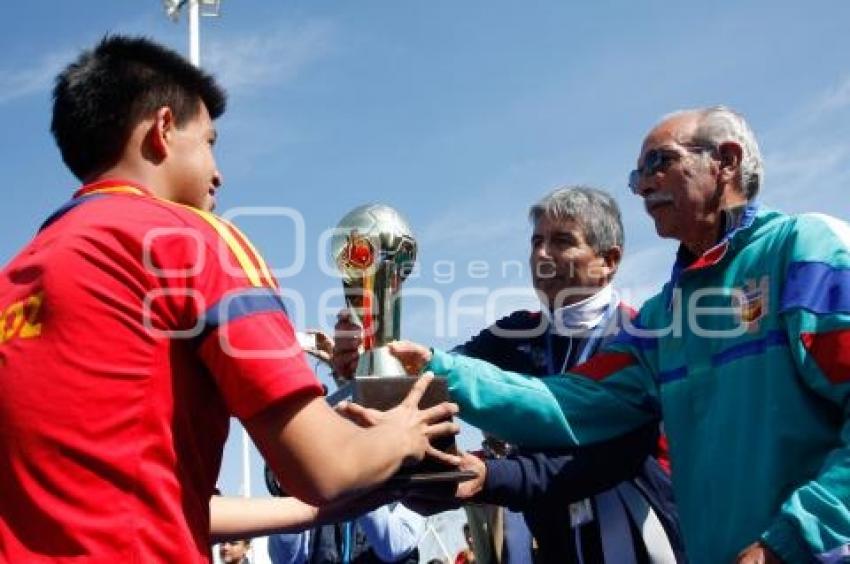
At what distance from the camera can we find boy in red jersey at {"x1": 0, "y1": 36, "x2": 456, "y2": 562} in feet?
7.43

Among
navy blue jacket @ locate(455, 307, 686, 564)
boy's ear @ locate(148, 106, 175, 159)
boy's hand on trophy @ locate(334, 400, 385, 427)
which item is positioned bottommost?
navy blue jacket @ locate(455, 307, 686, 564)

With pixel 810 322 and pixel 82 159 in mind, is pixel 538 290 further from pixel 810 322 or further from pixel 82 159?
pixel 82 159

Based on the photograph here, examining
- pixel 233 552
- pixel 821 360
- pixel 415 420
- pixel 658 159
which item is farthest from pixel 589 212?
pixel 233 552

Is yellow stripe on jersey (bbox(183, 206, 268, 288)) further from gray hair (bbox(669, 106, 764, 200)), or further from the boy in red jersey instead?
gray hair (bbox(669, 106, 764, 200))

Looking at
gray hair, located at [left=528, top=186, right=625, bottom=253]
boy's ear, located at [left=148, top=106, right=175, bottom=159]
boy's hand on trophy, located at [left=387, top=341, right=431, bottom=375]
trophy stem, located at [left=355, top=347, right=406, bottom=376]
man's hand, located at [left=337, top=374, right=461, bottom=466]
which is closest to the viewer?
boy's ear, located at [left=148, top=106, right=175, bottom=159]

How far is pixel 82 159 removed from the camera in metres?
2.83

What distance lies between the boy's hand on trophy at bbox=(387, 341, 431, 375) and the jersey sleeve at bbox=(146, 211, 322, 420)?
1.92 meters

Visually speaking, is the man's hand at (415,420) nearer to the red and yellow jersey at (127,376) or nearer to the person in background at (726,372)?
the red and yellow jersey at (127,376)

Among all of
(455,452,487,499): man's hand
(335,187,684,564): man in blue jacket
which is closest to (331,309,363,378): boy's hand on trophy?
(335,187,684,564): man in blue jacket

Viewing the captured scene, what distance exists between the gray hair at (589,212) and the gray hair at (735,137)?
1082 mm

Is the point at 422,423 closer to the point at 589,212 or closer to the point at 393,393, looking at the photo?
the point at 393,393

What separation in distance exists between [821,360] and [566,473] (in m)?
1.43

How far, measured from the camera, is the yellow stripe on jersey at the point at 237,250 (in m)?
2.49

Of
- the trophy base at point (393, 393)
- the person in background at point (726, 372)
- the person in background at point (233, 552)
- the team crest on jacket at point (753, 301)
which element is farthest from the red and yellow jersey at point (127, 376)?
the person in background at point (233, 552)
